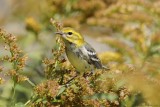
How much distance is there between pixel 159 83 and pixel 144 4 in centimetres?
265

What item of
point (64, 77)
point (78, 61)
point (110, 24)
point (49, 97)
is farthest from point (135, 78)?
point (110, 24)

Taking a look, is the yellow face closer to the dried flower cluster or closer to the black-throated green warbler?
the black-throated green warbler

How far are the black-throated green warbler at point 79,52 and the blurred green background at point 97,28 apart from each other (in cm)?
10

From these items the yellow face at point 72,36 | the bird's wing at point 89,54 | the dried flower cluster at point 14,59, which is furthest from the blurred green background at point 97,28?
the dried flower cluster at point 14,59

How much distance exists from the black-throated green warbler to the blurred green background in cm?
10

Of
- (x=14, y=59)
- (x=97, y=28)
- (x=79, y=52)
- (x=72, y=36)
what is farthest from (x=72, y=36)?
(x=14, y=59)

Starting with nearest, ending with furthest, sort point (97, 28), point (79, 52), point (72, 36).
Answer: point (72, 36), point (79, 52), point (97, 28)

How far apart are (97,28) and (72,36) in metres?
1.20

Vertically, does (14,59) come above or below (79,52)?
below

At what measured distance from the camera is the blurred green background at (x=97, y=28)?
3.66 meters

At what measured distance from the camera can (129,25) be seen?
4.00 m

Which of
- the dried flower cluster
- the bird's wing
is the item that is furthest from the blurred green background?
the dried flower cluster

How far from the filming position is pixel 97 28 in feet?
15.3

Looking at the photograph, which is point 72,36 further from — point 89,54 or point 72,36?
point 89,54
